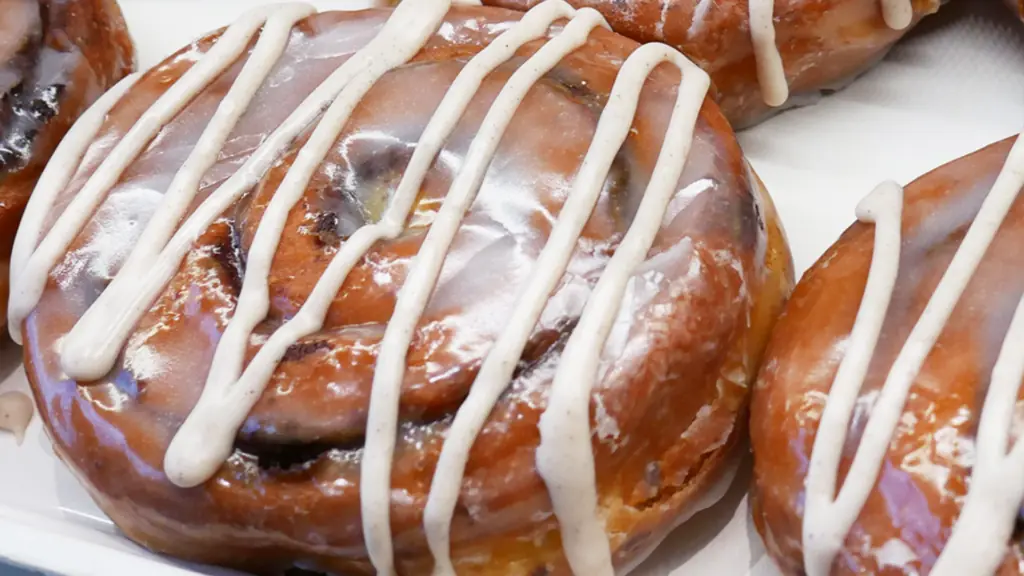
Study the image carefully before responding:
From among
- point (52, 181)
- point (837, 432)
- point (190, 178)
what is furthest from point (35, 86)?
point (837, 432)

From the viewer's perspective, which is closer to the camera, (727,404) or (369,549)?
(369,549)

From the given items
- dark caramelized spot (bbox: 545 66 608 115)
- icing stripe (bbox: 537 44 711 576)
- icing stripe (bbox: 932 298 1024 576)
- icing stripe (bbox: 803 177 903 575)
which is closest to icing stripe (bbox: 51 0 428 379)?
dark caramelized spot (bbox: 545 66 608 115)

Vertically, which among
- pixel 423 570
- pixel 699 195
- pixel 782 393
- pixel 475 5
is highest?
pixel 475 5

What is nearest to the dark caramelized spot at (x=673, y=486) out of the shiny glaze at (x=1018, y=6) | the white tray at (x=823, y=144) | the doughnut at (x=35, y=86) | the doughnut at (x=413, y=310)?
the doughnut at (x=413, y=310)

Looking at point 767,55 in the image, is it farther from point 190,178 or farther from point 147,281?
point 147,281

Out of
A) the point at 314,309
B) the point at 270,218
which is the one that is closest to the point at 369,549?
the point at 314,309

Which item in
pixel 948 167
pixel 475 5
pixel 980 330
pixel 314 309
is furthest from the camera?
pixel 475 5

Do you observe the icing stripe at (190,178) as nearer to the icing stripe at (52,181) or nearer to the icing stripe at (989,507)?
the icing stripe at (52,181)

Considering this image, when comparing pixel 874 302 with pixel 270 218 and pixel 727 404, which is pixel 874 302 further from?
pixel 270 218
